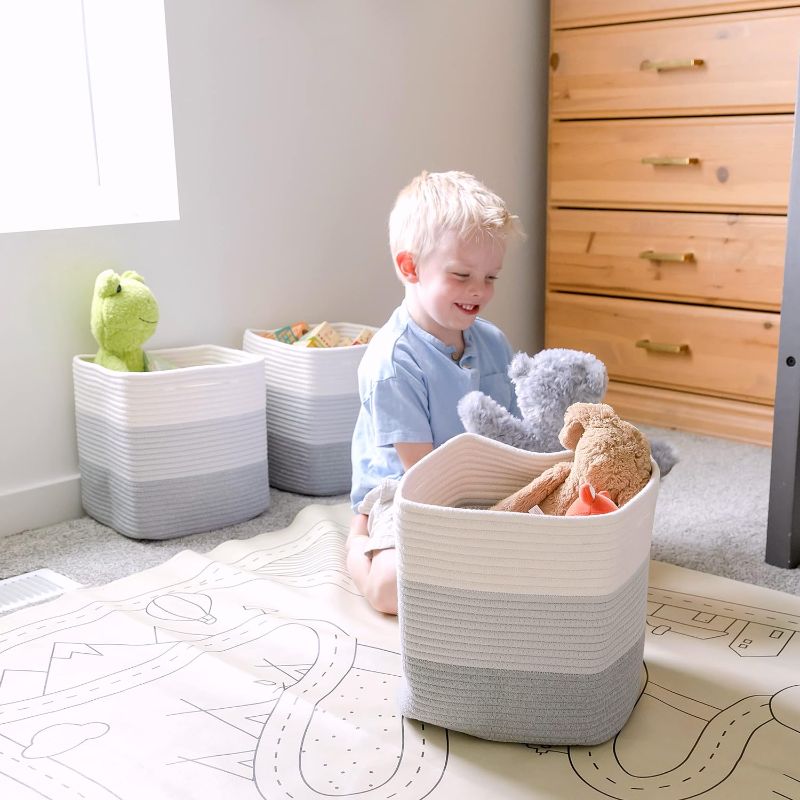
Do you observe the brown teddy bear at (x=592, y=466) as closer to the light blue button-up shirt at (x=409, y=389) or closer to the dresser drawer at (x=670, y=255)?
the light blue button-up shirt at (x=409, y=389)

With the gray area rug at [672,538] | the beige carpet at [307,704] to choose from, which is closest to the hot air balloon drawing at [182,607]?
the beige carpet at [307,704]

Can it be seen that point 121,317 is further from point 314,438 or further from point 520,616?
point 520,616

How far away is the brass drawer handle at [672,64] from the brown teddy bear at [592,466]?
1268mm

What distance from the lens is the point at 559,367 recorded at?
4.30 ft

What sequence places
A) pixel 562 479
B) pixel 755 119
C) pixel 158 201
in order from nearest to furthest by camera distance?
pixel 562 479 → pixel 158 201 → pixel 755 119

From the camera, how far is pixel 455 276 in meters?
1.43

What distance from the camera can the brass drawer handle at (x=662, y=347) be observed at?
225cm

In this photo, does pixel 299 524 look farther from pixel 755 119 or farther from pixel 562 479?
pixel 755 119

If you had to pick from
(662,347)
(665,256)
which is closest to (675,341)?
(662,347)

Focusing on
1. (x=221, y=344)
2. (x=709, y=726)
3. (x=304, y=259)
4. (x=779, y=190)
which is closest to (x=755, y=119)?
(x=779, y=190)

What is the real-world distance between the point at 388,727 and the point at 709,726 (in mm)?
359

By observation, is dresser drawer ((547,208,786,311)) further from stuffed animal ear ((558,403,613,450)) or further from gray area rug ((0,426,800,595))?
stuffed animal ear ((558,403,613,450))

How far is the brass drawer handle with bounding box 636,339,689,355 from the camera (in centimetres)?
225

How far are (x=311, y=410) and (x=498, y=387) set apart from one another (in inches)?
17.8
